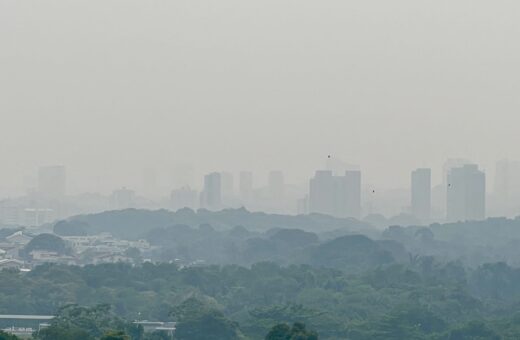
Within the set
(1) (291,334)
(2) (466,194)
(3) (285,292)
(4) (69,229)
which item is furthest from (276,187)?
(1) (291,334)

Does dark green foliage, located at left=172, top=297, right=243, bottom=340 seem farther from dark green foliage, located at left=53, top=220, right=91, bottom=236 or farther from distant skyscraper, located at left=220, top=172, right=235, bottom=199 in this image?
distant skyscraper, located at left=220, top=172, right=235, bottom=199

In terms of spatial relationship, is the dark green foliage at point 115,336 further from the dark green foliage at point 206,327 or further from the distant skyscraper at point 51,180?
the distant skyscraper at point 51,180

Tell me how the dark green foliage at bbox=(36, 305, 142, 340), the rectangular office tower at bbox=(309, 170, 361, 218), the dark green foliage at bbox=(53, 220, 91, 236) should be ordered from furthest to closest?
the rectangular office tower at bbox=(309, 170, 361, 218) → the dark green foliage at bbox=(53, 220, 91, 236) → the dark green foliage at bbox=(36, 305, 142, 340)

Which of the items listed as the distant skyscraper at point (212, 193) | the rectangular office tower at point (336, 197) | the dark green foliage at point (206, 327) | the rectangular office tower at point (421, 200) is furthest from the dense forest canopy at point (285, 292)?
the distant skyscraper at point (212, 193)

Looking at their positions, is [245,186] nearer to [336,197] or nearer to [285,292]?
[336,197]

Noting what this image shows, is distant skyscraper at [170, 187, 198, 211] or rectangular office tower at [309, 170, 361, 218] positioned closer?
rectangular office tower at [309, 170, 361, 218]

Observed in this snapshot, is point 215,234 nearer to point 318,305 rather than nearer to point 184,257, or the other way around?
point 184,257

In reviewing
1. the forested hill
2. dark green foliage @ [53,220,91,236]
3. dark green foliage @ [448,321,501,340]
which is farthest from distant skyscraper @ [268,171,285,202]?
dark green foliage @ [448,321,501,340]
